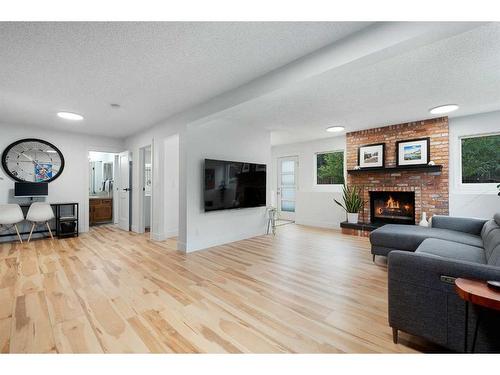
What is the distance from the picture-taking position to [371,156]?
5117mm

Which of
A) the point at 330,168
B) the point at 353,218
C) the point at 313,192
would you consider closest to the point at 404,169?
the point at 353,218

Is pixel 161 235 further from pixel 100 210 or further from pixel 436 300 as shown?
pixel 436 300

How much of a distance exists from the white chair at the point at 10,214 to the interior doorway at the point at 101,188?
1.93 metres

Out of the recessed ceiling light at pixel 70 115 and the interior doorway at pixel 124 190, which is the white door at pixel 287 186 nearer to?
the interior doorway at pixel 124 190

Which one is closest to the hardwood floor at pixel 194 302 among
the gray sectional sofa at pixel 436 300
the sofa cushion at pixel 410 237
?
the gray sectional sofa at pixel 436 300

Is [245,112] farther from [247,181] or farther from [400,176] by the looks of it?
[400,176]

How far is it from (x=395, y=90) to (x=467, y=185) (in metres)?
2.73

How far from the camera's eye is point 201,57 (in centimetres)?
220

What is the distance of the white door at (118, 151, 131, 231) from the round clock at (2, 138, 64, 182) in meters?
1.20

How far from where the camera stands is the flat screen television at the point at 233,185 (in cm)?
401

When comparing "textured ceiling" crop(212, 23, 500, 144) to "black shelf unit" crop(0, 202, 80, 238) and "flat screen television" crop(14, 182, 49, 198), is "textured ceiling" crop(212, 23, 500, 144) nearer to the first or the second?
"black shelf unit" crop(0, 202, 80, 238)

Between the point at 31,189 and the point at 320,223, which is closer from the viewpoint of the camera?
the point at 31,189

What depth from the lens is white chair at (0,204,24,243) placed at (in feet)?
13.6
